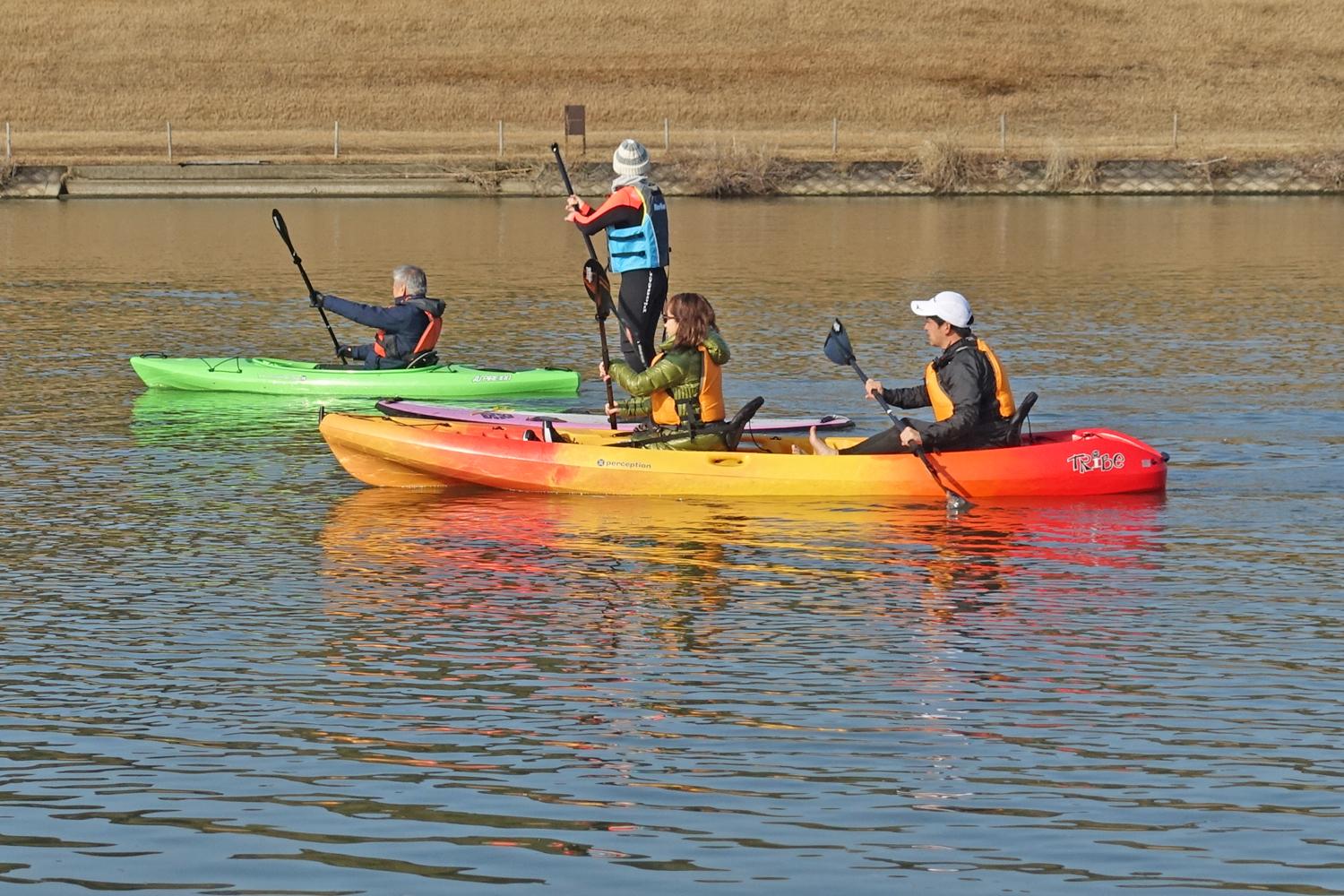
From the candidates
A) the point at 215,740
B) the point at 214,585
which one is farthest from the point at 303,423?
the point at 215,740

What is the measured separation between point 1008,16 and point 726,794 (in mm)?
65231

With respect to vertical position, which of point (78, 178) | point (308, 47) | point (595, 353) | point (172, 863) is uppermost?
point (308, 47)

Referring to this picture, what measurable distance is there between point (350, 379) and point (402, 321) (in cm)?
79

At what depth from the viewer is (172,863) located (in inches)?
278

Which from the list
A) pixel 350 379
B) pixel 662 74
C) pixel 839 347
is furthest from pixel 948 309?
pixel 662 74

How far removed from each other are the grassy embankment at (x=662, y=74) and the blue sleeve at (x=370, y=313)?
32690 mm

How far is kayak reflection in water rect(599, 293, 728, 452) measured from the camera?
1349cm

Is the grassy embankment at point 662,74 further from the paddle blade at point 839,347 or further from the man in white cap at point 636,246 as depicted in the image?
the paddle blade at point 839,347

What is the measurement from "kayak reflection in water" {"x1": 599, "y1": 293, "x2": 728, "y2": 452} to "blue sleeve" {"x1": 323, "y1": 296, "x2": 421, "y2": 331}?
13.2 ft

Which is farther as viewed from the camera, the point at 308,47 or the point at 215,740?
the point at 308,47

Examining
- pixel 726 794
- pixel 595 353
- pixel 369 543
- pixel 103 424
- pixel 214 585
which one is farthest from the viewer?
pixel 595 353

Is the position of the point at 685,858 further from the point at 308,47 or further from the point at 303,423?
the point at 308,47

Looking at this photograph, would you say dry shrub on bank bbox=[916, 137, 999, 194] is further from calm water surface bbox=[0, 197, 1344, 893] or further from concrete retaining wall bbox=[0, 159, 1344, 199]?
calm water surface bbox=[0, 197, 1344, 893]

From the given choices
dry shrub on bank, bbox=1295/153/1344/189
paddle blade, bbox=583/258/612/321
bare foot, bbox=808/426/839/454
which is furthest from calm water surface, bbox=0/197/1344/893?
dry shrub on bank, bbox=1295/153/1344/189
